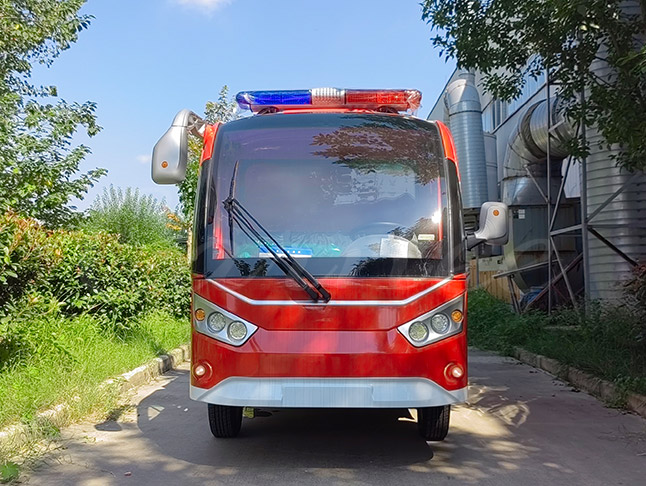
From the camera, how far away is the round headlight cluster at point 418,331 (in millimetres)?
4273

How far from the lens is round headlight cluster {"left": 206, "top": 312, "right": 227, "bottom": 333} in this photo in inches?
172

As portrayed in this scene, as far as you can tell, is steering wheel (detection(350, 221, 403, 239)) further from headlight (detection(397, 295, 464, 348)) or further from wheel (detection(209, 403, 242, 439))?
wheel (detection(209, 403, 242, 439))

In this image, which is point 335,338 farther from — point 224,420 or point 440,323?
point 224,420

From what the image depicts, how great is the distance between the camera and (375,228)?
4590 millimetres

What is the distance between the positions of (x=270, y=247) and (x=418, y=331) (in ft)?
3.68

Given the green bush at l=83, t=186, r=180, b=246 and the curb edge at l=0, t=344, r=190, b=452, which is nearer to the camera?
the curb edge at l=0, t=344, r=190, b=452

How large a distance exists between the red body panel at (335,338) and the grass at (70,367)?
2.01 metres

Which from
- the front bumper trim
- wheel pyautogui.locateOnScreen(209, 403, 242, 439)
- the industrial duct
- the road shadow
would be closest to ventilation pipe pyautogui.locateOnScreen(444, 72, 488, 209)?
the industrial duct

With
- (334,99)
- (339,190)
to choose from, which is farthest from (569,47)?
(339,190)

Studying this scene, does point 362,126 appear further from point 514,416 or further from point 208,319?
point 514,416

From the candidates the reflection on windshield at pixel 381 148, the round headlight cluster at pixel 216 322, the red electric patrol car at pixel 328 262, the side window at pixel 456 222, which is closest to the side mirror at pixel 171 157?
the red electric patrol car at pixel 328 262

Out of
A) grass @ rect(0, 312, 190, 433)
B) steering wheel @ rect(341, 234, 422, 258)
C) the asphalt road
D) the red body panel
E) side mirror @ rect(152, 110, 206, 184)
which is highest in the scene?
side mirror @ rect(152, 110, 206, 184)

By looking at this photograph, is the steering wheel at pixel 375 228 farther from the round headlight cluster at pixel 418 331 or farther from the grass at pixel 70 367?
the grass at pixel 70 367

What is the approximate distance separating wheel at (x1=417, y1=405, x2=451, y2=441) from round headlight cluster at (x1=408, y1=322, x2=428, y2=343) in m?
0.78
